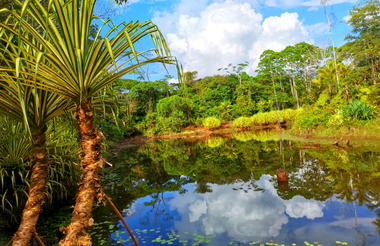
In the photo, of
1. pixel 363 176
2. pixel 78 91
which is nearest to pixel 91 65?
pixel 78 91

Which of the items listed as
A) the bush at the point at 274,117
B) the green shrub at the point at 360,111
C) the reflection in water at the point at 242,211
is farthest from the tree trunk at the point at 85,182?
the bush at the point at 274,117

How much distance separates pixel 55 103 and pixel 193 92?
118 ft

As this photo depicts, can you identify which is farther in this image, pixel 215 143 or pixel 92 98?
pixel 215 143

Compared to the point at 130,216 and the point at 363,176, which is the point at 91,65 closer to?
the point at 130,216

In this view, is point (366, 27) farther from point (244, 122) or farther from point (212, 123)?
point (212, 123)

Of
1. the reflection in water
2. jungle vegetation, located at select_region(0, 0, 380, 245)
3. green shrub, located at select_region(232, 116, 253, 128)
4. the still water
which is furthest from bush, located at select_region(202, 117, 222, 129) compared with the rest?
the reflection in water

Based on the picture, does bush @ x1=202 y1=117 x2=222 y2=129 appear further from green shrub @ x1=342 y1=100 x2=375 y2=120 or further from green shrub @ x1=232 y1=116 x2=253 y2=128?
green shrub @ x1=342 y1=100 x2=375 y2=120

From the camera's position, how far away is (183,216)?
5.44 meters

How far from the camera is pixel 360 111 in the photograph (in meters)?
13.4

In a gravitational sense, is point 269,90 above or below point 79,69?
above

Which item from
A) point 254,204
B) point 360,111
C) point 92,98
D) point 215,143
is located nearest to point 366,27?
point 360,111

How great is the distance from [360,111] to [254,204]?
35.8 feet

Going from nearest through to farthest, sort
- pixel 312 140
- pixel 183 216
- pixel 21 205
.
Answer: pixel 21 205
pixel 183 216
pixel 312 140

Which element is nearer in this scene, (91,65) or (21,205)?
(91,65)
